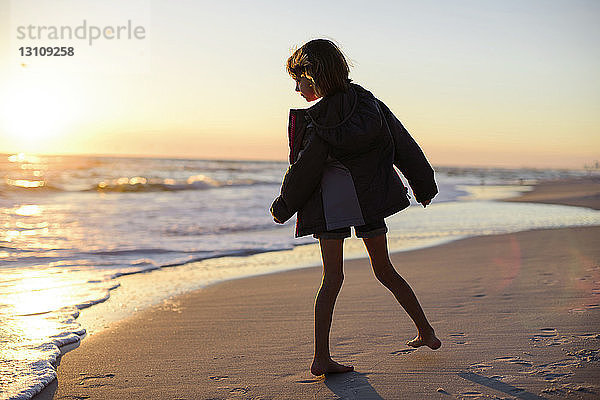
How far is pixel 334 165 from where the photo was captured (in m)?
2.87

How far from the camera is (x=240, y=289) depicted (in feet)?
17.6

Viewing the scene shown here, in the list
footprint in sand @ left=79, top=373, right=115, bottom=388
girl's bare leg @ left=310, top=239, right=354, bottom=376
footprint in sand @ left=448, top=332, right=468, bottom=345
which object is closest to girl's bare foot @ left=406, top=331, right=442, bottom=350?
footprint in sand @ left=448, top=332, right=468, bottom=345

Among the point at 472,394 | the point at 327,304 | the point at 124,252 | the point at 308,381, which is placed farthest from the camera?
the point at 124,252

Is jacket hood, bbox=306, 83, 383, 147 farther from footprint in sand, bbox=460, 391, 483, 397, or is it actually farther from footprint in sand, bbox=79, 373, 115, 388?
footprint in sand, bbox=79, 373, 115, 388

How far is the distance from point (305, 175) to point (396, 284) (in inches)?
31.8

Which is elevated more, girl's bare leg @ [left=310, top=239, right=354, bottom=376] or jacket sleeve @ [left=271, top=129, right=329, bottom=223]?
jacket sleeve @ [left=271, top=129, right=329, bottom=223]

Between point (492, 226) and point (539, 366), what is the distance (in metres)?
8.03

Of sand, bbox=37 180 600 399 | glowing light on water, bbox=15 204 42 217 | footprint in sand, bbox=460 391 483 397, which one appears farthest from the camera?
glowing light on water, bbox=15 204 42 217

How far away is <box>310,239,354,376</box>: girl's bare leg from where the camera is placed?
9.40ft

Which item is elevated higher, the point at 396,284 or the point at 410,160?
the point at 410,160

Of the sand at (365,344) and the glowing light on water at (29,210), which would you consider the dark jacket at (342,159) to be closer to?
the sand at (365,344)

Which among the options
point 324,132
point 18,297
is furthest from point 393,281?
point 18,297

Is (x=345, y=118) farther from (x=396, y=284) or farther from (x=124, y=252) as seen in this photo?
(x=124, y=252)

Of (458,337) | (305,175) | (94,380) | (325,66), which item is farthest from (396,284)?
(94,380)
